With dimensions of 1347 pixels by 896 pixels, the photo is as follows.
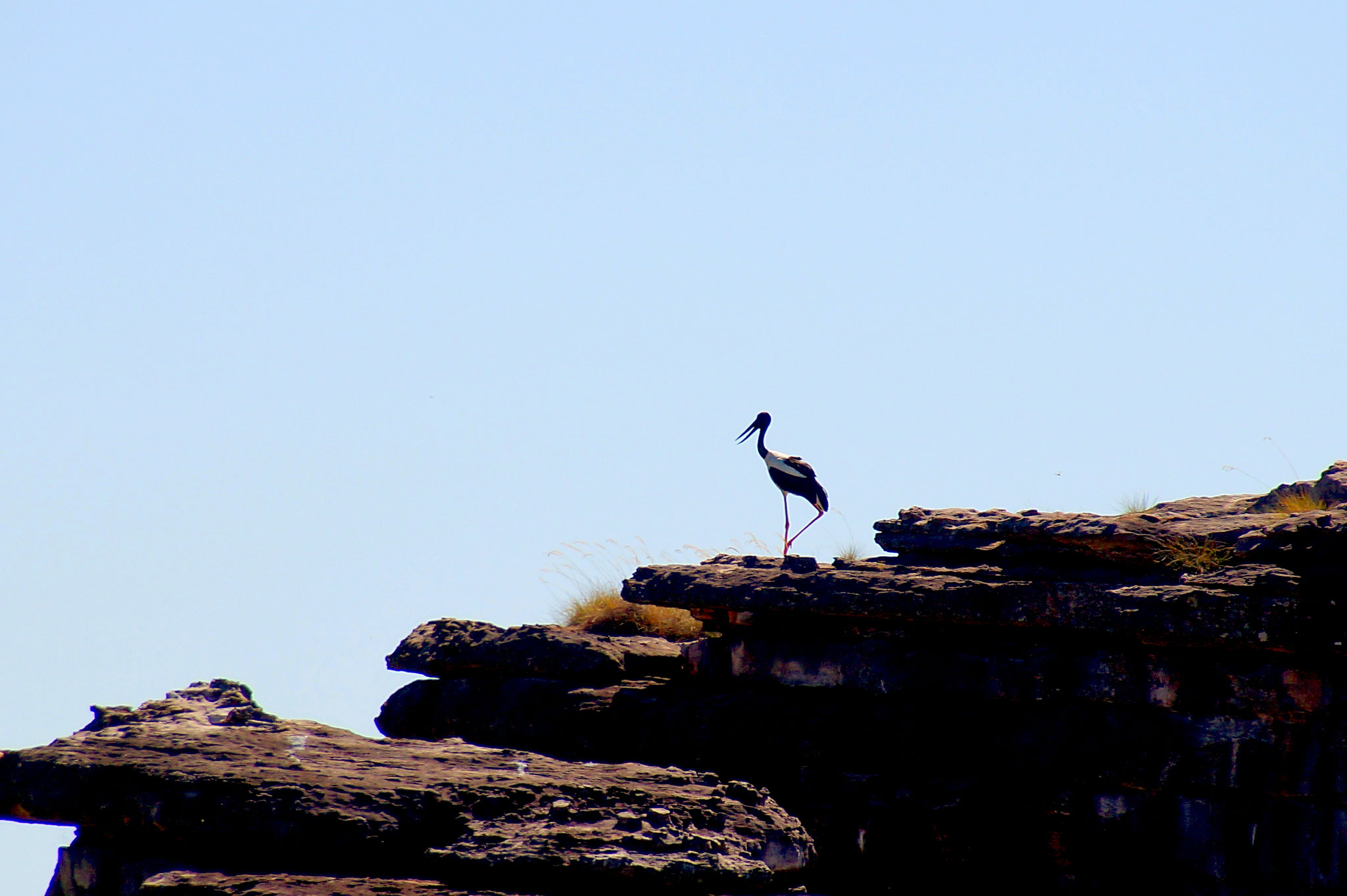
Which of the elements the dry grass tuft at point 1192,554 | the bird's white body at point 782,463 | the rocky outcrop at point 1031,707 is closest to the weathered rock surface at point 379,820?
the rocky outcrop at point 1031,707

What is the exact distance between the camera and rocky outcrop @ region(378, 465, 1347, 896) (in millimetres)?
7441

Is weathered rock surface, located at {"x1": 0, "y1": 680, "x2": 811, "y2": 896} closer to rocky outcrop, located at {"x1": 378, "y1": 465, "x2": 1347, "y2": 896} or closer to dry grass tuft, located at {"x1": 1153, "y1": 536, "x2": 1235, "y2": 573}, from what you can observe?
rocky outcrop, located at {"x1": 378, "y1": 465, "x2": 1347, "y2": 896}

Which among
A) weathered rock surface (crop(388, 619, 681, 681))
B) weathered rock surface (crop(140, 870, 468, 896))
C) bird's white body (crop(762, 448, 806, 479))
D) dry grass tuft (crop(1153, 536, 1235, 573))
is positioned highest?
bird's white body (crop(762, 448, 806, 479))

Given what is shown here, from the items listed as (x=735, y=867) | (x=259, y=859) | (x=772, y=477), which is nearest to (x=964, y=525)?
(x=772, y=477)

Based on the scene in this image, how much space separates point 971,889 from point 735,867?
8.98 feet

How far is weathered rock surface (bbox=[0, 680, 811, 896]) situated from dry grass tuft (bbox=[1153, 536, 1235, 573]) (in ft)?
11.3

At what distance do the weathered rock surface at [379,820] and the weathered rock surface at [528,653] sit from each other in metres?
3.13

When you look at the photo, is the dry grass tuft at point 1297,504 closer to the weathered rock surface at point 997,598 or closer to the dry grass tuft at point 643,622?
the weathered rock surface at point 997,598

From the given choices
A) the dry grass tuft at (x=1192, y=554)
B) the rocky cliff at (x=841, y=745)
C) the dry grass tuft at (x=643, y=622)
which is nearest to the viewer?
the rocky cliff at (x=841, y=745)

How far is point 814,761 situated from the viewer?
27.6 feet

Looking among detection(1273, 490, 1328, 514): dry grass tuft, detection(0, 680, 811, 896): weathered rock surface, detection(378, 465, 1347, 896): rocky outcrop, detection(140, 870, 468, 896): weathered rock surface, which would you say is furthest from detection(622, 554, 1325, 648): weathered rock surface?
detection(140, 870, 468, 896): weathered rock surface

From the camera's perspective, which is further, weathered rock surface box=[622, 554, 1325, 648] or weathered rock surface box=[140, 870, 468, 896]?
weathered rock surface box=[622, 554, 1325, 648]

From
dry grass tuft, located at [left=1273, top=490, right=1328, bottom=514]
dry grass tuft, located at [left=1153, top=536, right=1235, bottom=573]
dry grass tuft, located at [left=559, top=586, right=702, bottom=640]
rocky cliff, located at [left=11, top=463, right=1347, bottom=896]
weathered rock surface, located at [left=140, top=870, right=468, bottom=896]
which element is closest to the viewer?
weathered rock surface, located at [left=140, top=870, right=468, bottom=896]

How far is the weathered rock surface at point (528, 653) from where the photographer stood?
968cm
